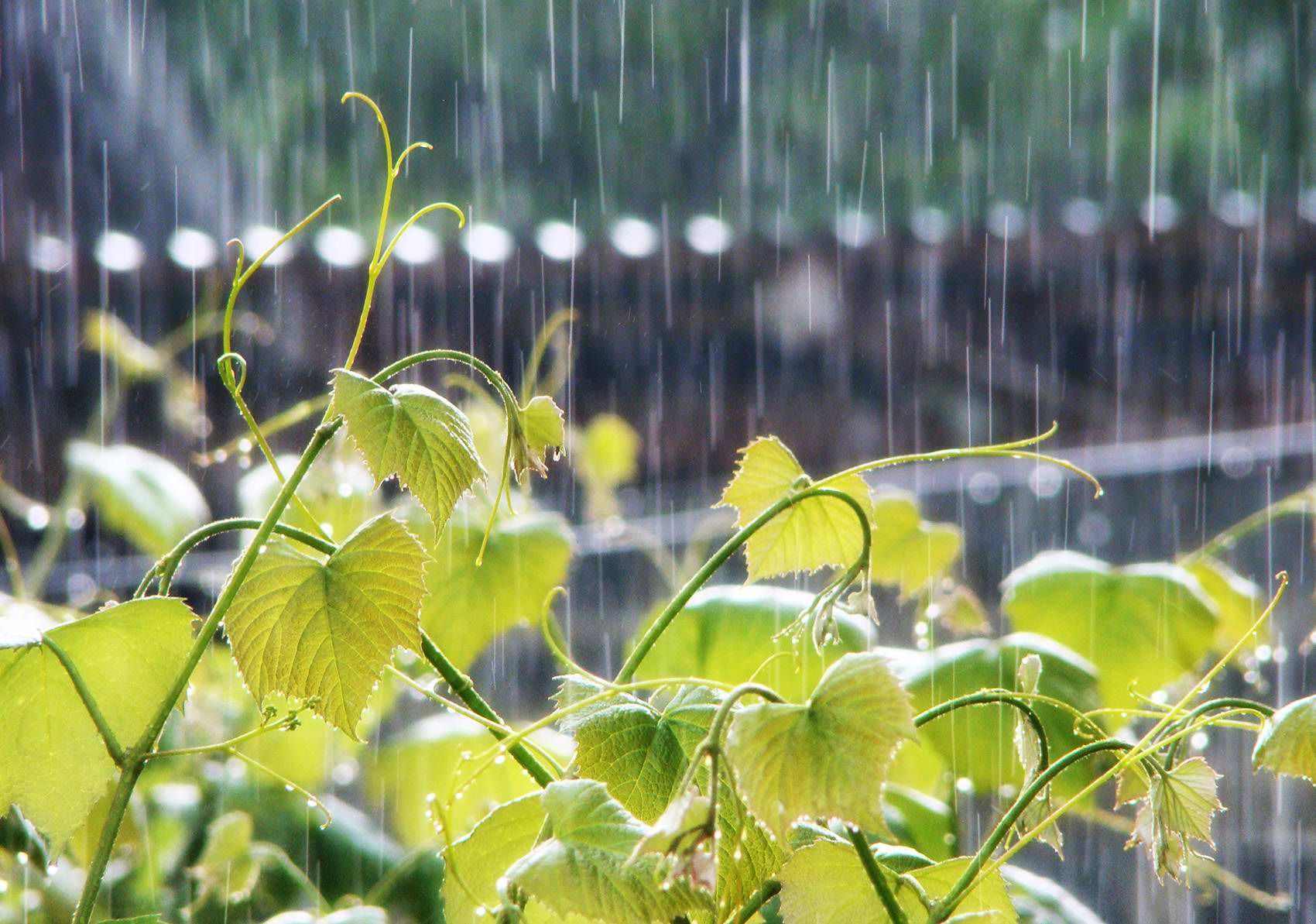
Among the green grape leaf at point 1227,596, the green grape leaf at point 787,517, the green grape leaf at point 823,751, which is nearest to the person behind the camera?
the green grape leaf at point 823,751

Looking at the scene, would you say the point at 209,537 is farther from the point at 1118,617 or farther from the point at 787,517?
the point at 1118,617

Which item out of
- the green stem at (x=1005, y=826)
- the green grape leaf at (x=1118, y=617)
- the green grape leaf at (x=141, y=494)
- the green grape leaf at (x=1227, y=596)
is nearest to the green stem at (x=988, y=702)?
the green stem at (x=1005, y=826)

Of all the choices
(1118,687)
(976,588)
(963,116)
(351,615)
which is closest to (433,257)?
(976,588)

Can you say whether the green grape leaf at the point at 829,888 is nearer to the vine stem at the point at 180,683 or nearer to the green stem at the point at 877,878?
the green stem at the point at 877,878

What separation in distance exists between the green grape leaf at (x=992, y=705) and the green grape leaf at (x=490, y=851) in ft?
0.49

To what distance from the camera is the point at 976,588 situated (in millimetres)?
1641

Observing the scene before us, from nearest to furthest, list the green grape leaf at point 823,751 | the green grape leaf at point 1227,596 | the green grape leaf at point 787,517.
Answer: the green grape leaf at point 823,751, the green grape leaf at point 787,517, the green grape leaf at point 1227,596

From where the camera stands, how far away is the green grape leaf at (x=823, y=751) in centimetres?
22

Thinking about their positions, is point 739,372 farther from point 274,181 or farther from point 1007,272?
point 274,181

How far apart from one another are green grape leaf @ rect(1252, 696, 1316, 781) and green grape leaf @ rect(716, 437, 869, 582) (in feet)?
0.38

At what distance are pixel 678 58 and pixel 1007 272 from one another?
7.35 feet

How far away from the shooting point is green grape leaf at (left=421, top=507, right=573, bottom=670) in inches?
19.0

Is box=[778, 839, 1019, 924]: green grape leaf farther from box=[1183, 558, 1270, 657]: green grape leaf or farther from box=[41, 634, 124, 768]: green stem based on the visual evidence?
box=[1183, 558, 1270, 657]: green grape leaf

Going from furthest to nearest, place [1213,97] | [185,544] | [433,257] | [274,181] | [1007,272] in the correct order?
[1213,97]
[274,181]
[1007,272]
[433,257]
[185,544]
